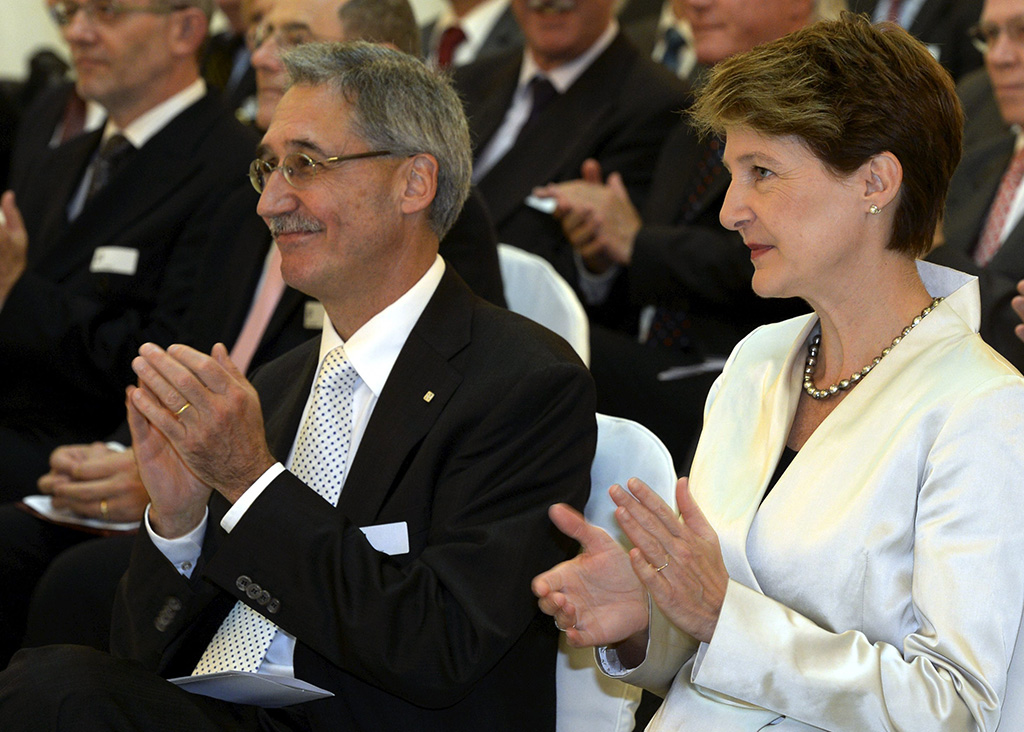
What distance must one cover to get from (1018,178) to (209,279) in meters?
2.05

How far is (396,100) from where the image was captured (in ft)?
7.09

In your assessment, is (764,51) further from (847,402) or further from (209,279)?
(209,279)

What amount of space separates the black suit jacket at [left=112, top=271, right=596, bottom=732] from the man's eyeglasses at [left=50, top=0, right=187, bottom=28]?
2.01m

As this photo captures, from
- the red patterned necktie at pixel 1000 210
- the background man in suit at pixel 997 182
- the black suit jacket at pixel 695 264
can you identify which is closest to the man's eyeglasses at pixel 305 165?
the black suit jacket at pixel 695 264

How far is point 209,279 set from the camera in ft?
10.1

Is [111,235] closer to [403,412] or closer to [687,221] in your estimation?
[687,221]

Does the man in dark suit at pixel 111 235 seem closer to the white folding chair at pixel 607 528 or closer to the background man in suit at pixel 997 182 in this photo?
the white folding chair at pixel 607 528

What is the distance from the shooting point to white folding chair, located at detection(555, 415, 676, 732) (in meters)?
1.87

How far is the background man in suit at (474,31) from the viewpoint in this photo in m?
5.08

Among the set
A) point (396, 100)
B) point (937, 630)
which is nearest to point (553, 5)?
point (396, 100)

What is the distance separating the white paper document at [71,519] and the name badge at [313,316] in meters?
0.60

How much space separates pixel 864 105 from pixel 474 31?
376cm

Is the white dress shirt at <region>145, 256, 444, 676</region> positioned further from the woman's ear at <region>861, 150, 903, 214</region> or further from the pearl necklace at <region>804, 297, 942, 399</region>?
the woman's ear at <region>861, 150, 903, 214</region>

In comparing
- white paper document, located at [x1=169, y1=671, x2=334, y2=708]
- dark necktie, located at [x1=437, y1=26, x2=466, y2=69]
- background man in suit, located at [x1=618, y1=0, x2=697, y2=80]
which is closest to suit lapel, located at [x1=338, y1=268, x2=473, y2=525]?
white paper document, located at [x1=169, y1=671, x2=334, y2=708]
